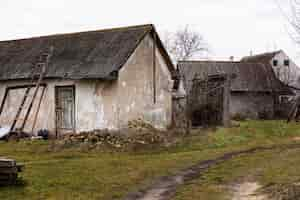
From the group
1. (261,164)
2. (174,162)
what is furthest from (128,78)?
(261,164)

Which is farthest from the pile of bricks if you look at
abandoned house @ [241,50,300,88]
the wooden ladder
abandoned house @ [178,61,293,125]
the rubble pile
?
abandoned house @ [241,50,300,88]

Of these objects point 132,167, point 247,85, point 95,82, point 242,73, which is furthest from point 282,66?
point 132,167

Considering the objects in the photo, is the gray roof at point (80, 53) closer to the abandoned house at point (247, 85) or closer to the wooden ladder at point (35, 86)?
the wooden ladder at point (35, 86)

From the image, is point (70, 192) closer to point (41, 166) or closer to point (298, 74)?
point (41, 166)

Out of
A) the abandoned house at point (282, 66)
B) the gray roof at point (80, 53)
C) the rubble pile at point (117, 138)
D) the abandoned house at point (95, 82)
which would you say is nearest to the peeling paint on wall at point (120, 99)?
the abandoned house at point (95, 82)

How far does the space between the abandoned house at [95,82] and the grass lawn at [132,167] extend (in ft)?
7.79

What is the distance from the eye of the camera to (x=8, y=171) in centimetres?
1116

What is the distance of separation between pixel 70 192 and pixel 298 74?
44055 mm

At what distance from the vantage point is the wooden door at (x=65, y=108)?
22.2m

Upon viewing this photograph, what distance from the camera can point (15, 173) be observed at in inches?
447

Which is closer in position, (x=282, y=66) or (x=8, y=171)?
(x=8, y=171)

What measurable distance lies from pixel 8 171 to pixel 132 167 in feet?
14.6

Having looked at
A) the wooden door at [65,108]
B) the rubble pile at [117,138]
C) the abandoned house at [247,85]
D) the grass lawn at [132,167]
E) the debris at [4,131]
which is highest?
the abandoned house at [247,85]

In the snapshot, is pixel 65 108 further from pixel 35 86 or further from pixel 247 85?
pixel 247 85
